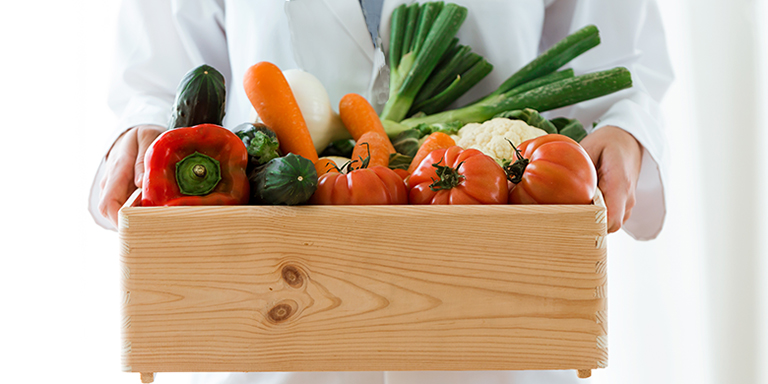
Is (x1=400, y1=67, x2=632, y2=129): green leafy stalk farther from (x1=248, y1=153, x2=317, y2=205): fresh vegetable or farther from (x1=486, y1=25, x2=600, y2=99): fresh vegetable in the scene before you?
(x1=248, y1=153, x2=317, y2=205): fresh vegetable

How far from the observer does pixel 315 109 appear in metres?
0.82

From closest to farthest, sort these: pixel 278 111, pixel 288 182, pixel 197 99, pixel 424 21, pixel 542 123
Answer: pixel 288 182 < pixel 197 99 < pixel 278 111 < pixel 542 123 < pixel 424 21

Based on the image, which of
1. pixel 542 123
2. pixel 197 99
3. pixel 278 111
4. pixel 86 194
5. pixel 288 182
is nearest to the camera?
pixel 288 182

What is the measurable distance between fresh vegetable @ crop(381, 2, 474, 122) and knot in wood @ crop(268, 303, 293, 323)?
0.48 meters

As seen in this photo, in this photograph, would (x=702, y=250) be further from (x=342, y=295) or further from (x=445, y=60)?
(x=342, y=295)

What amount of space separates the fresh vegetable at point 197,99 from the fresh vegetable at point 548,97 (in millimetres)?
323

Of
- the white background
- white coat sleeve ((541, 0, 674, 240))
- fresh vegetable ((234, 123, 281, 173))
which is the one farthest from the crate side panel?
the white background

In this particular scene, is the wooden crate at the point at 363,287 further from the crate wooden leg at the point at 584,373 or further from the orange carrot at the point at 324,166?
the orange carrot at the point at 324,166

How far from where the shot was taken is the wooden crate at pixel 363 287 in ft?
1.68

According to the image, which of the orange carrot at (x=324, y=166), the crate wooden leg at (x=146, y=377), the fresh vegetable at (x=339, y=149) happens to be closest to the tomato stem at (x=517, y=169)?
the orange carrot at (x=324, y=166)

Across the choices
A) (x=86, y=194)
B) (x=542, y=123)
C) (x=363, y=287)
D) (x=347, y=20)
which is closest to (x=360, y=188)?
(x=363, y=287)

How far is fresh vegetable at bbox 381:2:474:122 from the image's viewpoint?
0.92m

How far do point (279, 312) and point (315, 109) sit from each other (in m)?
0.38

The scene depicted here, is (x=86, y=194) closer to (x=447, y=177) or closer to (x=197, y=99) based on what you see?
(x=197, y=99)
